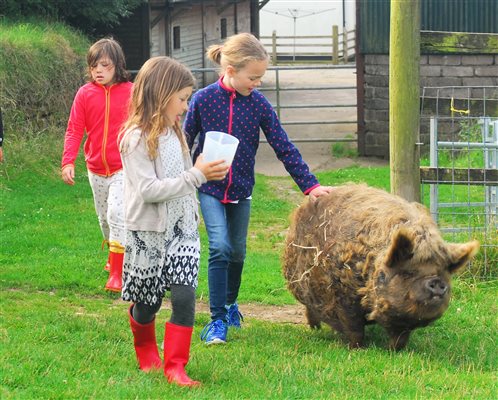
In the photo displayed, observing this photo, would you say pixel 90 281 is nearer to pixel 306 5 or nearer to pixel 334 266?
pixel 334 266

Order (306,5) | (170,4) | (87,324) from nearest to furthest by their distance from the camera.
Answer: (87,324)
(170,4)
(306,5)

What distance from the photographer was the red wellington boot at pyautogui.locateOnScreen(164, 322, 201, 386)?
18.0ft

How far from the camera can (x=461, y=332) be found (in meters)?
7.23

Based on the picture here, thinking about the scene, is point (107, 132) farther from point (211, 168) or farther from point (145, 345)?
point (211, 168)

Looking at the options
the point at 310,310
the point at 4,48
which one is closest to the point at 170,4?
the point at 4,48

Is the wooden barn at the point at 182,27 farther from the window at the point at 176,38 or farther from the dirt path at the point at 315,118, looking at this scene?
the dirt path at the point at 315,118

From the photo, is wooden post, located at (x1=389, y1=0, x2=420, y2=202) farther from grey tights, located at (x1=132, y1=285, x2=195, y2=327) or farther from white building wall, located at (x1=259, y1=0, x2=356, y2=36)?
white building wall, located at (x1=259, y1=0, x2=356, y2=36)

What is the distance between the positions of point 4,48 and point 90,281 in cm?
747

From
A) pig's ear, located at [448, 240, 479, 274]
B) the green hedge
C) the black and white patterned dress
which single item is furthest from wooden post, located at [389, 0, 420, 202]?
the green hedge

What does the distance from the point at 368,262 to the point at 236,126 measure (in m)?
1.27

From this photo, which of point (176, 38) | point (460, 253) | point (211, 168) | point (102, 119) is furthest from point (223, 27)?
point (211, 168)

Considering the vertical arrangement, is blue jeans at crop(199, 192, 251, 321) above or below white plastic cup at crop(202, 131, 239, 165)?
below

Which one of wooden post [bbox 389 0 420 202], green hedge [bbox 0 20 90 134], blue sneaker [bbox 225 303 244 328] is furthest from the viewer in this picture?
green hedge [bbox 0 20 90 134]

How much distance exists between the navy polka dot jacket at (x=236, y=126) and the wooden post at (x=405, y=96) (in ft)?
5.30
